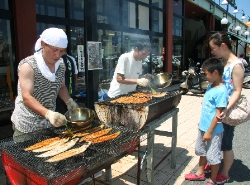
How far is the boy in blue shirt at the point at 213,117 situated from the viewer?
2963 mm

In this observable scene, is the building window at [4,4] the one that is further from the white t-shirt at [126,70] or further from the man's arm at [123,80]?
the man's arm at [123,80]

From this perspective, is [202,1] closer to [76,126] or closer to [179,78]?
[179,78]

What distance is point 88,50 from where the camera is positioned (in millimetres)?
3822

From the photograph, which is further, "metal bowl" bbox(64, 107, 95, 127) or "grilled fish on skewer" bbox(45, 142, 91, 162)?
"metal bowl" bbox(64, 107, 95, 127)

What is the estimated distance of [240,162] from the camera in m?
4.09

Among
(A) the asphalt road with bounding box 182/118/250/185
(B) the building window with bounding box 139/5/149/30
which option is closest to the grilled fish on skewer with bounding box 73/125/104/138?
(A) the asphalt road with bounding box 182/118/250/185

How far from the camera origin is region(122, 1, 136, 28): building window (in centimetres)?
900

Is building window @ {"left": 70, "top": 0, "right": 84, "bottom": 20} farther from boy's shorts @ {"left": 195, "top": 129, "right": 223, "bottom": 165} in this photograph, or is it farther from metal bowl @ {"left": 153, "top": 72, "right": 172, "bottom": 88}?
boy's shorts @ {"left": 195, "top": 129, "right": 223, "bottom": 165}

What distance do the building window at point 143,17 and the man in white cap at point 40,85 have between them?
26.9 feet

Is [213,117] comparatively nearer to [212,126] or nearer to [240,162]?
[212,126]

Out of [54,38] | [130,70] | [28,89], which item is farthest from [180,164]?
[54,38]

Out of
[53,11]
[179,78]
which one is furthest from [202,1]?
[53,11]

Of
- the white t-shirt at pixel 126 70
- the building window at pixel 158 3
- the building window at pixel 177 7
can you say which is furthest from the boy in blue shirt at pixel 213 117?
the building window at pixel 177 7

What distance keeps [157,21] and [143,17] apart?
1.30m
